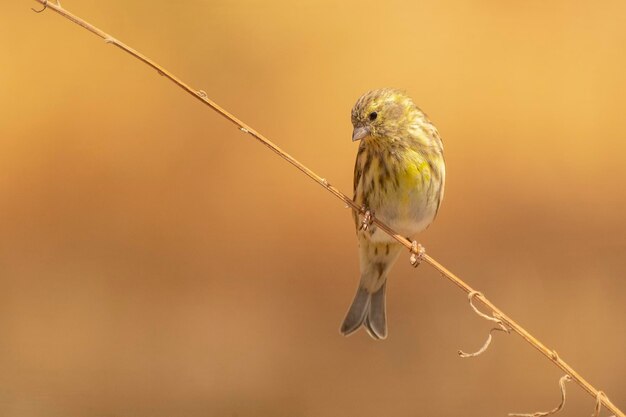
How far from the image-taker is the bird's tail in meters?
3.90

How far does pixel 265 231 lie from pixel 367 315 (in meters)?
2.36

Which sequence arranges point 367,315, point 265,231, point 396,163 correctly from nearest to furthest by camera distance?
point 396,163
point 367,315
point 265,231

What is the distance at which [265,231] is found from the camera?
6.23 metres

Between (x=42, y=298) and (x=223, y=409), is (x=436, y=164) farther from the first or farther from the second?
(x=42, y=298)

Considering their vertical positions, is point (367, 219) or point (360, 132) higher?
point (360, 132)

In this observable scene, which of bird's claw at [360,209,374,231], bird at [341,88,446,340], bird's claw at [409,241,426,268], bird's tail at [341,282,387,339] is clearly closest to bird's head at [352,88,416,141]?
bird at [341,88,446,340]

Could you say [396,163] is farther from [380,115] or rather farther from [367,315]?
[367,315]

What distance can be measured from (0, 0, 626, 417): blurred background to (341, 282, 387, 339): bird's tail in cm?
143

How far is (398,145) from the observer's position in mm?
3400

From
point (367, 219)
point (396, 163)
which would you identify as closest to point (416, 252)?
point (367, 219)

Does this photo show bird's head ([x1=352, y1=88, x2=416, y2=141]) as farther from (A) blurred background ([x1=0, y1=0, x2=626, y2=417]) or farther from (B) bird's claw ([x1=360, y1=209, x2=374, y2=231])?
(A) blurred background ([x1=0, y1=0, x2=626, y2=417])

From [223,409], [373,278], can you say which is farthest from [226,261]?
[373,278]

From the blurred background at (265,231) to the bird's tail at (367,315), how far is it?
143 cm

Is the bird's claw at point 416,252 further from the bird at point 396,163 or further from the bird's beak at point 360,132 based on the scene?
Result: the bird's beak at point 360,132
